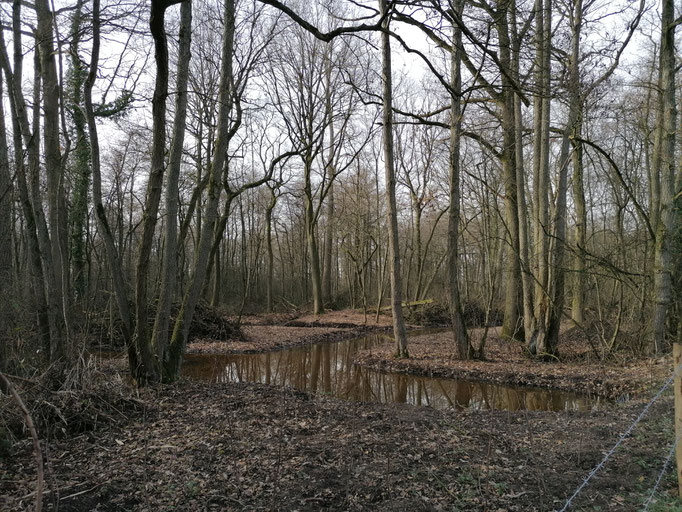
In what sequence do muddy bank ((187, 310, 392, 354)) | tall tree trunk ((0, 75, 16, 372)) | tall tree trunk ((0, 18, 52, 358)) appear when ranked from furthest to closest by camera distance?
muddy bank ((187, 310, 392, 354)), tall tree trunk ((0, 18, 52, 358)), tall tree trunk ((0, 75, 16, 372))

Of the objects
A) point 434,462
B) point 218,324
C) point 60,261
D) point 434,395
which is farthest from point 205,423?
point 218,324

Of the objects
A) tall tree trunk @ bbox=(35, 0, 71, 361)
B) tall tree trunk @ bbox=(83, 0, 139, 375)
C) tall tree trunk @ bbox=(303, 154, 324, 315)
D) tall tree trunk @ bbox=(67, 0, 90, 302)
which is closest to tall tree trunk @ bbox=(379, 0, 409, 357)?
tall tree trunk @ bbox=(83, 0, 139, 375)

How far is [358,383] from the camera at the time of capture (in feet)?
→ 35.8

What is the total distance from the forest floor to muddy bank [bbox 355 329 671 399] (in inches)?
80.3

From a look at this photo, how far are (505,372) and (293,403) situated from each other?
5839 mm

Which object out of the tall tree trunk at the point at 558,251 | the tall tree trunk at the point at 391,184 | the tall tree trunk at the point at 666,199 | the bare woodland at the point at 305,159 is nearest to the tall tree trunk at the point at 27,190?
the bare woodland at the point at 305,159

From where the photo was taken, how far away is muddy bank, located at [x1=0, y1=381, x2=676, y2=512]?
12.7 feet

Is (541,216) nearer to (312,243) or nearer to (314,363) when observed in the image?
(314,363)

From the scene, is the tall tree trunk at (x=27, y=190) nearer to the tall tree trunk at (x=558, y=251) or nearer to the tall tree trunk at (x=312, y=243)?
the tall tree trunk at (x=558, y=251)

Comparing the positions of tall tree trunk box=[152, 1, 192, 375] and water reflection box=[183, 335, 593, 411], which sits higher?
tall tree trunk box=[152, 1, 192, 375]

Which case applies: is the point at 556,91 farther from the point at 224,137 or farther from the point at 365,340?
the point at 365,340

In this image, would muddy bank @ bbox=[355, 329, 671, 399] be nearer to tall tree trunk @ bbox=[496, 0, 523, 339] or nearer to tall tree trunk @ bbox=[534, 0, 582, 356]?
tall tree trunk @ bbox=[534, 0, 582, 356]

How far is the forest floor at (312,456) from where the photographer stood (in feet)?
12.7

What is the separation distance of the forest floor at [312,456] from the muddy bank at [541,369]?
204 cm
